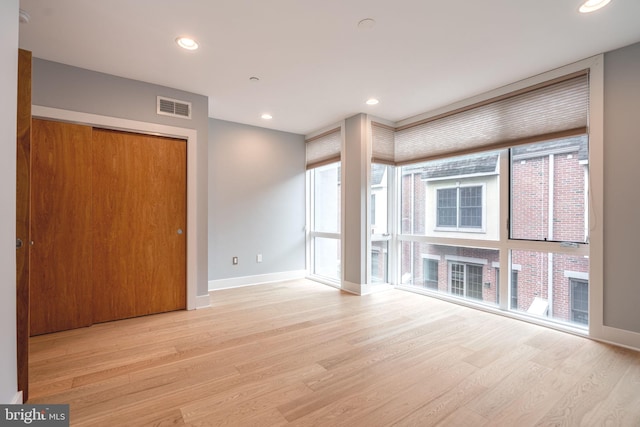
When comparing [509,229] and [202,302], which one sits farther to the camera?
[202,302]

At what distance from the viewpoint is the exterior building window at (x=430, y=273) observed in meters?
4.09

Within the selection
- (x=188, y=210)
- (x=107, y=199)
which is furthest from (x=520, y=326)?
(x=107, y=199)

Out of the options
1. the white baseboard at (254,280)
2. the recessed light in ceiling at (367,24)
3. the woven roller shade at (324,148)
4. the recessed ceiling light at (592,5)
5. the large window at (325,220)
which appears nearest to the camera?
the recessed ceiling light at (592,5)

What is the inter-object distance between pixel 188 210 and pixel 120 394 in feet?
6.69

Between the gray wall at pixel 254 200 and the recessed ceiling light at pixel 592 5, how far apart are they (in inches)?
156

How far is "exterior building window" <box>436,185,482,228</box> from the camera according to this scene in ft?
11.9

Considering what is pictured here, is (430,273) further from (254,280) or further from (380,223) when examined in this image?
(254,280)

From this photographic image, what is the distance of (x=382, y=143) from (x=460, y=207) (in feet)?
4.76

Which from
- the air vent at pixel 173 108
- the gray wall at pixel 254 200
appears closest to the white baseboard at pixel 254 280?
the gray wall at pixel 254 200

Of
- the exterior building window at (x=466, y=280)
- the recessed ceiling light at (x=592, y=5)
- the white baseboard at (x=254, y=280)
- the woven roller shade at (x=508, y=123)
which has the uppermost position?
the recessed ceiling light at (x=592, y=5)

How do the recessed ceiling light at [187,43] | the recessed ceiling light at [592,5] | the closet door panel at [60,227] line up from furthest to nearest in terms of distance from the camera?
the closet door panel at [60,227]
the recessed ceiling light at [187,43]
the recessed ceiling light at [592,5]

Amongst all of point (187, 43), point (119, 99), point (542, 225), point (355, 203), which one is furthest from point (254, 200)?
point (542, 225)

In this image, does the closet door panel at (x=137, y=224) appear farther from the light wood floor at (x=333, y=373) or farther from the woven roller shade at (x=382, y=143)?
the woven roller shade at (x=382, y=143)

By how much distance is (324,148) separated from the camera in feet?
16.1
